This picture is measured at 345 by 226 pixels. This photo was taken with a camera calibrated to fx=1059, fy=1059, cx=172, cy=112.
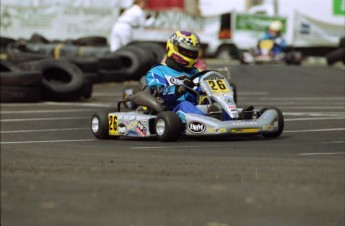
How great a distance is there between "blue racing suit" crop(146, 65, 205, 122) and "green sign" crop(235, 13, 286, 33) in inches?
846

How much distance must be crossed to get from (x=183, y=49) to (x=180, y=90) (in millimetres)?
458

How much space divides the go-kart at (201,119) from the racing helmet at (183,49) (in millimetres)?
231

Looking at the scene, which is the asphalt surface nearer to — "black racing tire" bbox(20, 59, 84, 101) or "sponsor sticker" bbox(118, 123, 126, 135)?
"sponsor sticker" bbox(118, 123, 126, 135)

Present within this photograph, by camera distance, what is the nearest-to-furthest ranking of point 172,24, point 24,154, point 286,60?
1. point 24,154
2. point 286,60
3. point 172,24

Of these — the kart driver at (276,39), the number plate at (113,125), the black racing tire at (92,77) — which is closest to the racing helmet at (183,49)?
the number plate at (113,125)

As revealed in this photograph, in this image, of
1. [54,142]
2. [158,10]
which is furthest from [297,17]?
[54,142]

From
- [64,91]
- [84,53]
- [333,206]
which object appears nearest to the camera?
[333,206]

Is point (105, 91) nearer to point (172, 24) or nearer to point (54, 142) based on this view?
point (54, 142)

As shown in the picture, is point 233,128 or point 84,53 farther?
point 84,53

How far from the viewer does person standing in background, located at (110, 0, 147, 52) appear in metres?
18.2

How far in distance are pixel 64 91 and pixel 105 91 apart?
7.94ft

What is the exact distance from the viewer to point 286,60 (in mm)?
25016

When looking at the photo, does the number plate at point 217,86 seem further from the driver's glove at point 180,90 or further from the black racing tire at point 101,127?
the black racing tire at point 101,127

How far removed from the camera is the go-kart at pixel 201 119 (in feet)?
27.4
